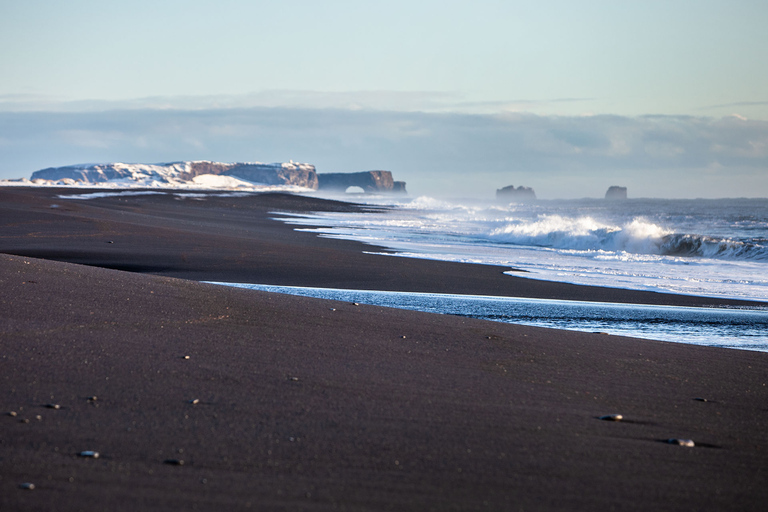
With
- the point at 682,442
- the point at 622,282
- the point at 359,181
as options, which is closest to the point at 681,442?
the point at 682,442

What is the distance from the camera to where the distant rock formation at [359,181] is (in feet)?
607

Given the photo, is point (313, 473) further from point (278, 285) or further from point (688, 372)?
point (278, 285)

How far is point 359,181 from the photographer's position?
186 m

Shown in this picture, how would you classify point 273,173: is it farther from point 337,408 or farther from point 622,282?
point 337,408

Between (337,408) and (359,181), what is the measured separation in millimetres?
184048

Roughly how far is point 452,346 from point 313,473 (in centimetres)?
276

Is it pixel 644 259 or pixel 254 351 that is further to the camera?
pixel 644 259

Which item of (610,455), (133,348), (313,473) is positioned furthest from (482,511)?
(133,348)

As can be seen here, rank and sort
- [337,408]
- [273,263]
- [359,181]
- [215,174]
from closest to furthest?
[337,408] → [273,263] → [215,174] → [359,181]

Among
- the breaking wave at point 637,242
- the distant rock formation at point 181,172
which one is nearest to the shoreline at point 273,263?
the breaking wave at point 637,242

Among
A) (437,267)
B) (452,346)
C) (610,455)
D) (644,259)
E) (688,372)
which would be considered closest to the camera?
(610,455)

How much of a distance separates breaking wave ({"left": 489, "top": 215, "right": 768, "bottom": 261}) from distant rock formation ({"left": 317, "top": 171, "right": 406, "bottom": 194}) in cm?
16027

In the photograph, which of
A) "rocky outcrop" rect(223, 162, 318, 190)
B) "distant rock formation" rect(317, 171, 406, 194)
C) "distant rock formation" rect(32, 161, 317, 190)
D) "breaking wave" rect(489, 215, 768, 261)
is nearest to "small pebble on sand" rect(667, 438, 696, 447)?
"breaking wave" rect(489, 215, 768, 261)

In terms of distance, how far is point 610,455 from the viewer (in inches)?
126
